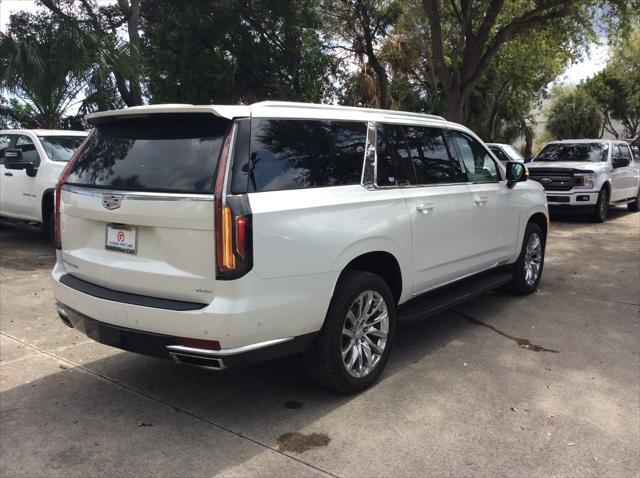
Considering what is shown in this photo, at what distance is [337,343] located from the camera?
3.72 m

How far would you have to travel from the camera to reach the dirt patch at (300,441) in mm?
3324

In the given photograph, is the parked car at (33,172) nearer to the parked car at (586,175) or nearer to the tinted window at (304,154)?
the tinted window at (304,154)

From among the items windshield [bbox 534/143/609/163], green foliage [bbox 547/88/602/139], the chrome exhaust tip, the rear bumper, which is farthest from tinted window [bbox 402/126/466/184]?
green foliage [bbox 547/88/602/139]

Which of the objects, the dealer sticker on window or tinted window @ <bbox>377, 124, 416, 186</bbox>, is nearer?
the dealer sticker on window

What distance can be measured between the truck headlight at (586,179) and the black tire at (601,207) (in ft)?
1.38

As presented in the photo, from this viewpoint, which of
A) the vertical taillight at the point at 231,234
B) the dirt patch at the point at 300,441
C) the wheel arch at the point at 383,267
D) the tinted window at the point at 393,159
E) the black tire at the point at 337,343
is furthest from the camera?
the tinted window at the point at 393,159

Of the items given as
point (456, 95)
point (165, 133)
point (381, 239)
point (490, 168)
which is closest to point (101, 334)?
point (165, 133)

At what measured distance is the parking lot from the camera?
10.4 feet

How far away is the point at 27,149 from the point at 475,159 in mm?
7327

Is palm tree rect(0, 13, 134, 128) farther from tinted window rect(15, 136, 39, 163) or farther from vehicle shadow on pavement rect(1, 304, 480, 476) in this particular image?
vehicle shadow on pavement rect(1, 304, 480, 476)

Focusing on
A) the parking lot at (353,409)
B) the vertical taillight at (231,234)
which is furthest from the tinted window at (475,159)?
the vertical taillight at (231,234)

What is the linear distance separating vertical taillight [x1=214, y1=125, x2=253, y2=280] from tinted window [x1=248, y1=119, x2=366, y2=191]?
0.18 metres

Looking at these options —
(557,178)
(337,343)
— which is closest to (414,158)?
(337,343)

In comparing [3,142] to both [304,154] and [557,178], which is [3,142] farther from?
[557,178]
